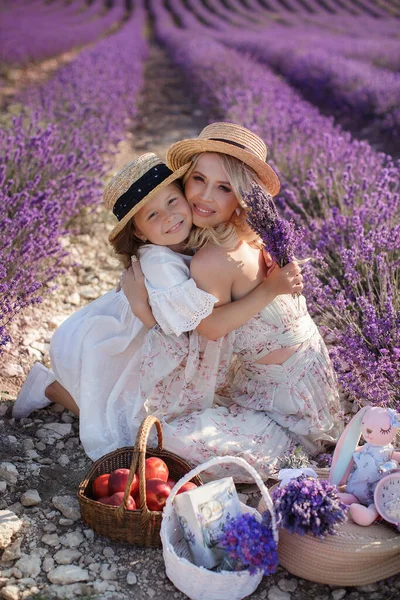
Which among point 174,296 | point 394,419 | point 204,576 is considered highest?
point 174,296

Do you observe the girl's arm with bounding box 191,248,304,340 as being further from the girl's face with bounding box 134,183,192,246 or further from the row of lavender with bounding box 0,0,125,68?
the row of lavender with bounding box 0,0,125,68

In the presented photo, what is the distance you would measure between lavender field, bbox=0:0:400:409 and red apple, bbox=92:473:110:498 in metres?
0.67

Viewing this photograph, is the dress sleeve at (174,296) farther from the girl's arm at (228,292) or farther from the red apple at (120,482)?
the red apple at (120,482)

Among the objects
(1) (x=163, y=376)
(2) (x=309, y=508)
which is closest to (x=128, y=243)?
(1) (x=163, y=376)

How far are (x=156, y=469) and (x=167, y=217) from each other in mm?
864

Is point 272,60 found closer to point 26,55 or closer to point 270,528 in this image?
point 26,55

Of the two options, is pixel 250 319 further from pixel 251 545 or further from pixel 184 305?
pixel 251 545

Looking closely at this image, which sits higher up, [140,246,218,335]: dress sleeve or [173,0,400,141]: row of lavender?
[140,246,218,335]: dress sleeve

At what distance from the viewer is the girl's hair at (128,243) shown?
241 cm

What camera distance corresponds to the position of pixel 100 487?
207cm

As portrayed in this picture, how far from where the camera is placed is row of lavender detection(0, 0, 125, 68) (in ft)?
38.2

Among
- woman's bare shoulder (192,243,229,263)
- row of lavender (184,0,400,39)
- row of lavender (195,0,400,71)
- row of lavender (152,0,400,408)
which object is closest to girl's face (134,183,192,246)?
woman's bare shoulder (192,243,229,263)

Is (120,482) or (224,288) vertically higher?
(224,288)

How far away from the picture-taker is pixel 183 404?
249cm
